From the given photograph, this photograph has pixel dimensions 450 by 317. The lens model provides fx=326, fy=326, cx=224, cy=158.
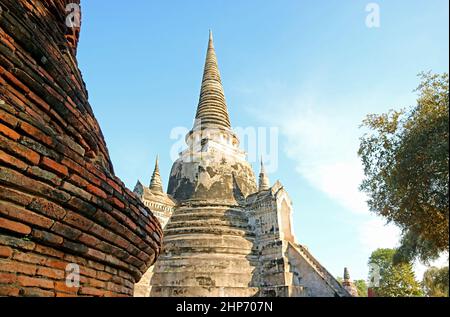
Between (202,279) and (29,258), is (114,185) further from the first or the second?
(202,279)

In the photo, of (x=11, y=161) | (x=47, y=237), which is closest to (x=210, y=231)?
(x=47, y=237)

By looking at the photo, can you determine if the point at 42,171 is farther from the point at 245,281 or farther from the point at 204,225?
the point at 204,225

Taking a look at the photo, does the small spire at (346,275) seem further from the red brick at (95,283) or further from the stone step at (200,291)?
the red brick at (95,283)

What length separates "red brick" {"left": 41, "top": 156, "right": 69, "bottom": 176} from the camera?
2447 millimetres

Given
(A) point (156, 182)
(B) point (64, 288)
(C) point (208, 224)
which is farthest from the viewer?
(A) point (156, 182)

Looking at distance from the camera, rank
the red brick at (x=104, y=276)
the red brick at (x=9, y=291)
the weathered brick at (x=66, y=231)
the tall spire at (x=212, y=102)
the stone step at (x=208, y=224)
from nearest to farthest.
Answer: the red brick at (x=9, y=291) → the weathered brick at (x=66, y=231) → the red brick at (x=104, y=276) → the stone step at (x=208, y=224) → the tall spire at (x=212, y=102)

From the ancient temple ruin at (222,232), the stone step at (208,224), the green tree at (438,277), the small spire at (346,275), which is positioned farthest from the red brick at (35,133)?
the small spire at (346,275)

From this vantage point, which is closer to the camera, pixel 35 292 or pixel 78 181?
pixel 35 292

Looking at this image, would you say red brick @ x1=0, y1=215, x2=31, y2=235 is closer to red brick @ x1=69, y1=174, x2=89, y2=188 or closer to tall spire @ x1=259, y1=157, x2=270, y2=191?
red brick @ x1=69, y1=174, x2=89, y2=188

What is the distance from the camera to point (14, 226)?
2248mm

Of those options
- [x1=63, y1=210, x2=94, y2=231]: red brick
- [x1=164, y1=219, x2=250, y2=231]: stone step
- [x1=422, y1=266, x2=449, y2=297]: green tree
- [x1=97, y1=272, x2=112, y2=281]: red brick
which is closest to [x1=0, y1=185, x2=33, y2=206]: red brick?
[x1=63, y1=210, x2=94, y2=231]: red brick

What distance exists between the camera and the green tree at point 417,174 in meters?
9.30

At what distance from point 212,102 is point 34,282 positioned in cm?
2639
